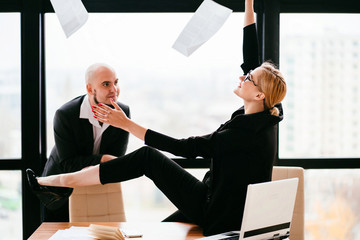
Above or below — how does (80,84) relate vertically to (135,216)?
above

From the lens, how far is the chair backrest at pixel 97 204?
2250 millimetres

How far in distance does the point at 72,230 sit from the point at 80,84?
4.45ft

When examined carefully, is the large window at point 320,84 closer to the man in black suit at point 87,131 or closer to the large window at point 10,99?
the man in black suit at point 87,131

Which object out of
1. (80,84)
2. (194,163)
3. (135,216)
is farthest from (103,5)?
(135,216)

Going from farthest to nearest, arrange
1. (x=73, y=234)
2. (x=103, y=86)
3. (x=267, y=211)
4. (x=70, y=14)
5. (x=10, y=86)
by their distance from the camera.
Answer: (x=10, y=86) → (x=103, y=86) → (x=70, y=14) → (x=73, y=234) → (x=267, y=211)

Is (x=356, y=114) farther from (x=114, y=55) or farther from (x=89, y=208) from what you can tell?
(x=89, y=208)

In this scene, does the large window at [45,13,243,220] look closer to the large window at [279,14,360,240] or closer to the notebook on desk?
the large window at [279,14,360,240]

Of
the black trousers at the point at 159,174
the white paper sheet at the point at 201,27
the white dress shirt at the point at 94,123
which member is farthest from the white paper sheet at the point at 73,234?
the white paper sheet at the point at 201,27

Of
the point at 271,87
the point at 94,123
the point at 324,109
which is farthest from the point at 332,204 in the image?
the point at 94,123

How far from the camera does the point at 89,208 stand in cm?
227

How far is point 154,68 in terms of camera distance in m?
2.93

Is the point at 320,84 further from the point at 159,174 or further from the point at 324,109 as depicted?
the point at 159,174

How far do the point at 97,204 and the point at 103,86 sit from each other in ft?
2.38

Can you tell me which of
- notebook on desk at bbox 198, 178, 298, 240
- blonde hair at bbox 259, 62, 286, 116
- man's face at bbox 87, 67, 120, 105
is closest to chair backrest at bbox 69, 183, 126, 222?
man's face at bbox 87, 67, 120, 105
